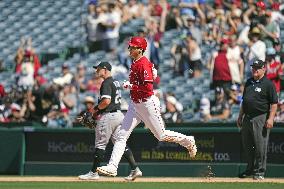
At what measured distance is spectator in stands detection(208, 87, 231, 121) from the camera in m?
18.3

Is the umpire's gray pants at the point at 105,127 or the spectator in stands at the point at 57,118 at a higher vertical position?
the umpire's gray pants at the point at 105,127

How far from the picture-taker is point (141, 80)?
41.9 ft

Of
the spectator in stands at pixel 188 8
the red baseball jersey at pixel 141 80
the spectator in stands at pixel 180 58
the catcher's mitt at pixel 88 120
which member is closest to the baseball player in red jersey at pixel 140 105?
the red baseball jersey at pixel 141 80

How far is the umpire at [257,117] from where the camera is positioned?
48.2ft

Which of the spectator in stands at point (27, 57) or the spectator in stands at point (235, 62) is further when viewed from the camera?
the spectator in stands at point (27, 57)

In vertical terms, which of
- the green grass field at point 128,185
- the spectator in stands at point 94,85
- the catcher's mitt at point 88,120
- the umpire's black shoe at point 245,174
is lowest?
the umpire's black shoe at point 245,174

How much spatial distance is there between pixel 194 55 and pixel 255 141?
18.4ft

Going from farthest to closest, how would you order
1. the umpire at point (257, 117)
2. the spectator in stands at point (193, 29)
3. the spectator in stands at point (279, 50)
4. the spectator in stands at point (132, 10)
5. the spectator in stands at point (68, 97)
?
the spectator in stands at point (132, 10) → the spectator in stands at point (193, 29) → the spectator in stands at point (68, 97) → the spectator in stands at point (279, 50) → the umpire at point (257, 117)

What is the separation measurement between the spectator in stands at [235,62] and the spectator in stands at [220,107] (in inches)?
18.0

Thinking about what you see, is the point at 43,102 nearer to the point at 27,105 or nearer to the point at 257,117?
the point at 27,105

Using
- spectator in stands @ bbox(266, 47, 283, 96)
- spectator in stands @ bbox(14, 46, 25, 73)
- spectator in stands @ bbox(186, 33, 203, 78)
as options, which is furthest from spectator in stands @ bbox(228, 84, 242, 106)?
spectator in stands @ bbox(14, 46, 25, 73)

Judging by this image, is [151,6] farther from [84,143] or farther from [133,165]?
[133,165]

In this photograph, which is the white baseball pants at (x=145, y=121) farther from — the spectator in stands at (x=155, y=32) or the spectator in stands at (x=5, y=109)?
the spectator in stands at (x=155, y=32)

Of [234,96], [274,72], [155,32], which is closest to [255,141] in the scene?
[274,72]
